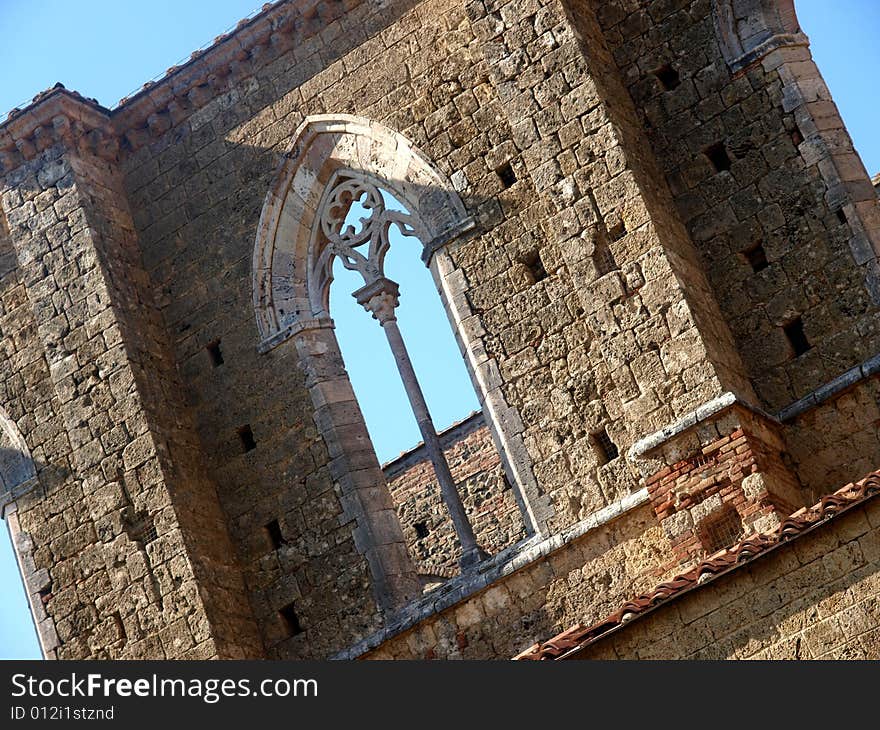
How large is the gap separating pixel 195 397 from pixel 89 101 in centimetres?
301

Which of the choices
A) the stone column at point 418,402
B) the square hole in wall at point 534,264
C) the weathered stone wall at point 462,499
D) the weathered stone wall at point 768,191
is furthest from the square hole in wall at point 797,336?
the weathered stone wall at point 462,499

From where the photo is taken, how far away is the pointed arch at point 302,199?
1702 centimetres

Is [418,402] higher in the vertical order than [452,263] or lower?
lower

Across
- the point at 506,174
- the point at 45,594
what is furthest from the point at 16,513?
the point at 506,174

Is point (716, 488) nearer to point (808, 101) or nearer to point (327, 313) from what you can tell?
point (808, 101)

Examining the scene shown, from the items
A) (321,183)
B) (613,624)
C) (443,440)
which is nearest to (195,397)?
(321,183)

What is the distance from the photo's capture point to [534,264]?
631 inches

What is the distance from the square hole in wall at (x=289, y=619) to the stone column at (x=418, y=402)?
1523 millimetres

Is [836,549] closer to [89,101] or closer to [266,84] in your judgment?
[266,84]

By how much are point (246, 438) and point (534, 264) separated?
306 cm

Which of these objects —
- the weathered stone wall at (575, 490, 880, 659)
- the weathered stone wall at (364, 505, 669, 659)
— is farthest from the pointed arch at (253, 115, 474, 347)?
the weathered stone wall at (575, 490, 880, 659)

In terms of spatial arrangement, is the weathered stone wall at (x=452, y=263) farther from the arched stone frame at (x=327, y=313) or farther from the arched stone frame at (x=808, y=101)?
the arched stone frame at (x=808, y=101)

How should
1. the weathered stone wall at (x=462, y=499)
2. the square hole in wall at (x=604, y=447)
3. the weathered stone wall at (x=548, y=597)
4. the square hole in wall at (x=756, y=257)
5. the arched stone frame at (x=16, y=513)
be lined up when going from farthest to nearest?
the weathered stone wall at (x=462, y=499), the arched stone frame at (x=16, y=513), the square hole in wall at (x=756, y=257), the square hole in wall at (x=604, y=447), the weathered stone wall at (x=548, y=597)

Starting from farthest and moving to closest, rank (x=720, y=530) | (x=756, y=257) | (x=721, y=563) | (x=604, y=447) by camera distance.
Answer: (x=756, y=257) → (x=604, y=447) → (x=720, y=530) → (x=721, y=563)
